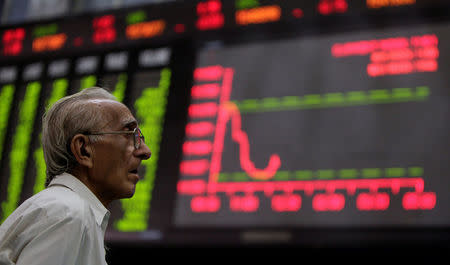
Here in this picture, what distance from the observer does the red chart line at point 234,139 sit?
2158 millimetres

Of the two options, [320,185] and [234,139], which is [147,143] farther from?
[320,185]

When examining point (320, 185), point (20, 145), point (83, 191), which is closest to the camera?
point (83, 191)

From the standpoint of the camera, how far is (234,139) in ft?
7.36

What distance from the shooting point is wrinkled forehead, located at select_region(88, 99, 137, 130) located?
0.92 m

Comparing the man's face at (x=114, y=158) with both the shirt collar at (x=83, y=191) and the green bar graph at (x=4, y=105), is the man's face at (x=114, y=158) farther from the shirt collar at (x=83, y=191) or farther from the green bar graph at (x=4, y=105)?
the green bar graph at (x=4, y=105)

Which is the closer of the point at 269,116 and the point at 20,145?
the point at 269,116

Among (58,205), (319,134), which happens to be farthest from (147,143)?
(58,205)

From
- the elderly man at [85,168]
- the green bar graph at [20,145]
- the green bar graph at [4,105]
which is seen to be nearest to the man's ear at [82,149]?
the elderly man at [85,168]

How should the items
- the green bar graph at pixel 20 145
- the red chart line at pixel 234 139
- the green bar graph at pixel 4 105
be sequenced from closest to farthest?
the red chart line at pixel 234 139
the green bar graph at pixel 20 145
the green bar graph at pixel 4 105

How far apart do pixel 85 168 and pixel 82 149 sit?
0.03 metres

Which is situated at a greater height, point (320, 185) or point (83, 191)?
point (83, 191)

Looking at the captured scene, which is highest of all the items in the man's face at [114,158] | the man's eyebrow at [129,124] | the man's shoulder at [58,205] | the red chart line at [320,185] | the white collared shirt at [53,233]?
the man's eyebrow at [129,124]

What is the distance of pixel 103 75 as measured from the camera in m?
2.60

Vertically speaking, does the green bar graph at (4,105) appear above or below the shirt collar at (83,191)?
above
